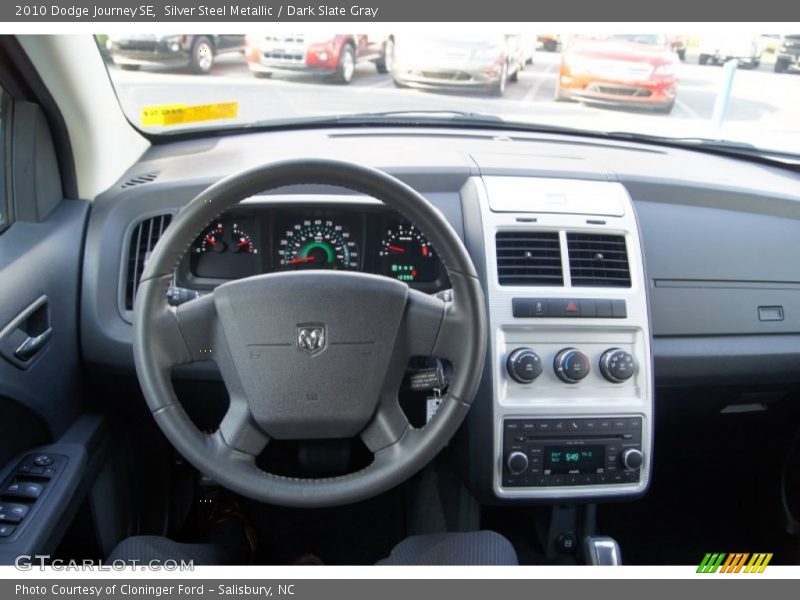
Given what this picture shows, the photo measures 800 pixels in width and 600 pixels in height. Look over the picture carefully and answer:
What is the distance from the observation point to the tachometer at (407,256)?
6.02ft

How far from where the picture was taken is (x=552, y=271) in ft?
5.97

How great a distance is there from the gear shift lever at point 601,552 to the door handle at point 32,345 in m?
1.59

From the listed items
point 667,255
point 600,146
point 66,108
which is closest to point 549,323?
point 667,255

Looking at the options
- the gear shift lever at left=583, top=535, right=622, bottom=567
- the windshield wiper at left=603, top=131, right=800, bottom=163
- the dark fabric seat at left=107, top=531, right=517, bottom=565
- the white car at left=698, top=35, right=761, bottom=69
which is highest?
the white car at left=698, top=35, right=761, bottom=69

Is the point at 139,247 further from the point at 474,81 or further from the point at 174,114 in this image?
the point at 474,81

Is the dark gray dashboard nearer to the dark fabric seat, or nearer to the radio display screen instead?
the radio display screen

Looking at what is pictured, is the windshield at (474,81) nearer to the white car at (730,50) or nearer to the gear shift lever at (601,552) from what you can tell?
the white car at (730,50)

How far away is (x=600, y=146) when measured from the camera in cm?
243

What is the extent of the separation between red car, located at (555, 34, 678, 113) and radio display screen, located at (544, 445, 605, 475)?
1.58 meters

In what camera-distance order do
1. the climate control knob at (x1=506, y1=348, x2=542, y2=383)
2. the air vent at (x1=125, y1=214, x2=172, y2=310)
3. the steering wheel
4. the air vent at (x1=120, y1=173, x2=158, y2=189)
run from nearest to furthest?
the steering wheel, the climate control knob at (x1=506, y1=348, x2=542, y2=383), the air vent at (x1=125, y1=214, x2=172, y2=310), the air vent at (x1=120, y1=173, x2=158, y2=189)

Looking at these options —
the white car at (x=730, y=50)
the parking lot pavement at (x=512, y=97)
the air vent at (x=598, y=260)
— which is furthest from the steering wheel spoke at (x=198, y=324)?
the white car at (x=730, y=50)

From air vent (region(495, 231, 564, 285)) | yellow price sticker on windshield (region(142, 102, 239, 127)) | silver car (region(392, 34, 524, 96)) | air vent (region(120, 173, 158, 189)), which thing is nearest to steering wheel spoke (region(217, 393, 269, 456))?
air vent (region(495, 231, 564, 285))

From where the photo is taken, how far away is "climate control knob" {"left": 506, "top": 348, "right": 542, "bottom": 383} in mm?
1739

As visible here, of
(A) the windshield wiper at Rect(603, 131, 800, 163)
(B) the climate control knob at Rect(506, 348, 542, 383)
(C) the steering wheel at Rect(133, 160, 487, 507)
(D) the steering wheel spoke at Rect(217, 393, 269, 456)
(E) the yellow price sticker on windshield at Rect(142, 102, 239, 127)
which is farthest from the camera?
(A) the windshield wiper at Rect(603, 131, 800, 163)
